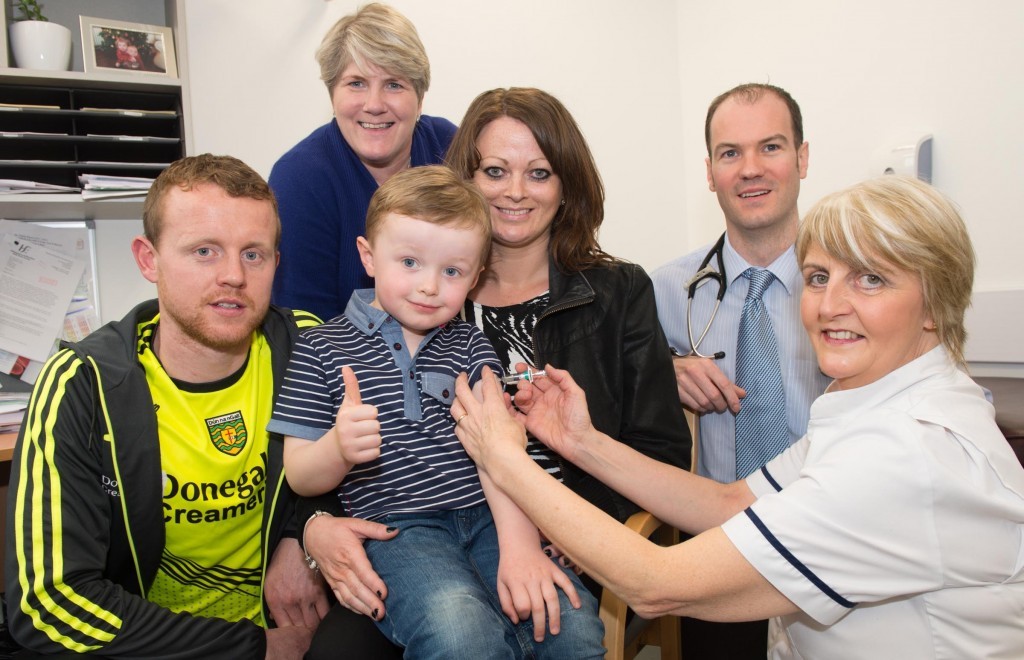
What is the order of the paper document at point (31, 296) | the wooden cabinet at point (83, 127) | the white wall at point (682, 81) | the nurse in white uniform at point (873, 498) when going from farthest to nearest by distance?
the white wall at point (682, 81) → the paper document at point (31, 296) → the wooden cabinet at point (83, 127) → the nurse in white uniform at point (873, 498)

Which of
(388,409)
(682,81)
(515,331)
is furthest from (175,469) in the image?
(682,81)

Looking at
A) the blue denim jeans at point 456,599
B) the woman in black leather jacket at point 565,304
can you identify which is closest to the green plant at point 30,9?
the woman in black leather jacket at point 565,304

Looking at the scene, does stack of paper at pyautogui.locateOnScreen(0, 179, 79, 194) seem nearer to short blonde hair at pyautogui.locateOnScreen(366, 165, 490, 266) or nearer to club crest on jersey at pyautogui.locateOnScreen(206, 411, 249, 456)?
club crest on jersey at pyautogui.locateOnScreen(206, 411, 249, 456)

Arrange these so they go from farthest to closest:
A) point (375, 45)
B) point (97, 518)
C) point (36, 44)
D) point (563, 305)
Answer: point (36, 44), point (375, 45), point (563, 305), point (97, 518)

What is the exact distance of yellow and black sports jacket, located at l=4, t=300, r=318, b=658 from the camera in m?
1.26

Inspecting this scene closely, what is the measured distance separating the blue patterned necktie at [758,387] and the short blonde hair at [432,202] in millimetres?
970

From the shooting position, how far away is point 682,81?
3896 millimetres

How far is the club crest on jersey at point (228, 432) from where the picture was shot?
1.51m

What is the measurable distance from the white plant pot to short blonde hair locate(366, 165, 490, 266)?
1.49 metres

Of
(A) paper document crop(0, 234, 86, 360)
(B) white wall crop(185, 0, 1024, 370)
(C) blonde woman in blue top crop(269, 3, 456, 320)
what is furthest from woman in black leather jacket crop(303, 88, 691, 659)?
(A) paper document crop(0, 234, 86, 360)

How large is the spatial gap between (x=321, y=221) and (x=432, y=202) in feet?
Answer: 2.37

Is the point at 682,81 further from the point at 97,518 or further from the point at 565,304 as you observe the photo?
the point at 97,518

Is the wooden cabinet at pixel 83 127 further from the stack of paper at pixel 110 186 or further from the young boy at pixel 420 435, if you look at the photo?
the young boy at pixel 420 435

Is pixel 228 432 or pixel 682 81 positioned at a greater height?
pixel 682 81
